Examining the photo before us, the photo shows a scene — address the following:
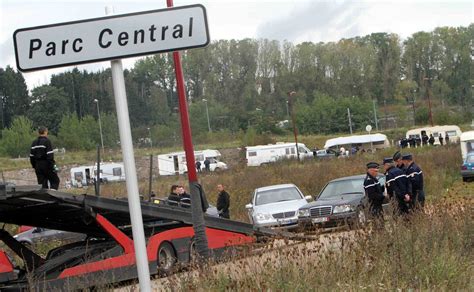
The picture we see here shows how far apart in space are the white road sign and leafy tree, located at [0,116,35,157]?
66540 millimetres

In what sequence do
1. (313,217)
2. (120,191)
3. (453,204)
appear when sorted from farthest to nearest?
(313,217) < (120,191) < (453,204)

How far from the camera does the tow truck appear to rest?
14297 millimetres

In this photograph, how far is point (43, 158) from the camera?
17422 millimetres

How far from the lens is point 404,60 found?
435 feet

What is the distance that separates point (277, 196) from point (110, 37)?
20769 millimetres

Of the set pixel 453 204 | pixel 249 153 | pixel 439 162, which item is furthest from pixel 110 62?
pixel 249 153

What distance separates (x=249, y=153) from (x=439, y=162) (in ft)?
116

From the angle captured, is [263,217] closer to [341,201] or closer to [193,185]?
[341,201]

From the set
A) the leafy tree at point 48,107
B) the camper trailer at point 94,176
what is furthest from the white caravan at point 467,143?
the leafy tree at point 48,107

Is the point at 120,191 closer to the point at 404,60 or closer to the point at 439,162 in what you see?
the point at 439,162

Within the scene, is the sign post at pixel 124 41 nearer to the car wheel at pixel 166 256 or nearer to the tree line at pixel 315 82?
the car wheel at pixel 166 256

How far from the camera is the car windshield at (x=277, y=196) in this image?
26719mm

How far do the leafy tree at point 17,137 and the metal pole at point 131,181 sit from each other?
66.4 metres

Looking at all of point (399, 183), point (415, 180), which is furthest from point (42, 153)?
point (415, 180)
